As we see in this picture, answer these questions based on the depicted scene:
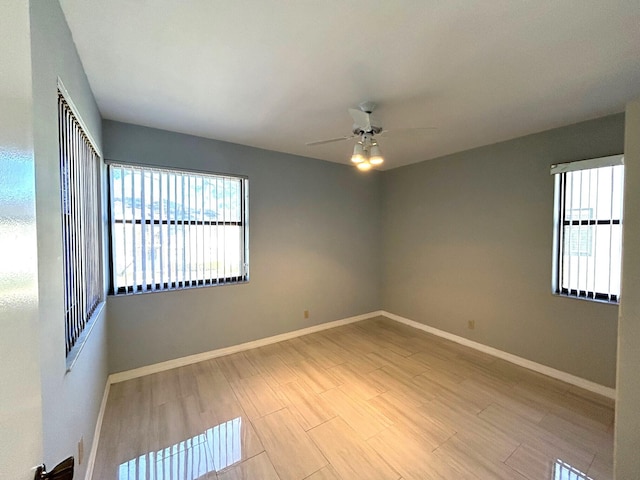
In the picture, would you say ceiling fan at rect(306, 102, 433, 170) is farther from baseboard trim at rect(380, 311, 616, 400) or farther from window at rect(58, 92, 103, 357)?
baseboard trim at rect(380, 311, 616, 400)

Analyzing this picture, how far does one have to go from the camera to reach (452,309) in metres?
3.76

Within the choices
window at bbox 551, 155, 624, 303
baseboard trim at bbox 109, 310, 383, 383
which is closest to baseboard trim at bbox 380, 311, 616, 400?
window at bbox 551, 155, 624, 303

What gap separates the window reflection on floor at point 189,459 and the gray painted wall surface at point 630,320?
2233 millimetres

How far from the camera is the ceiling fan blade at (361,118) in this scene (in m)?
2.12

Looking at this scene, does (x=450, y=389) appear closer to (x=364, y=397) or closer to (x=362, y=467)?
(x=364, y=397)

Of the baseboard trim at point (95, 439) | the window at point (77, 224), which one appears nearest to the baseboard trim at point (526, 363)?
the baseboard trim at point (95, 439)

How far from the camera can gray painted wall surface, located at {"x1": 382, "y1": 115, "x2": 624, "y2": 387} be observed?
264cm

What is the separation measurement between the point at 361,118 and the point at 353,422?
98.6 inches

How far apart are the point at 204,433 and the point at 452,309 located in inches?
130

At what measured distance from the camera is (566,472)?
5.65 feet

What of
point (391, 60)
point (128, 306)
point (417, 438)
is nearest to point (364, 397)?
point (417, 438)

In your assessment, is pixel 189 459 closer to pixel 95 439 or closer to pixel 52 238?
pixel 95 439

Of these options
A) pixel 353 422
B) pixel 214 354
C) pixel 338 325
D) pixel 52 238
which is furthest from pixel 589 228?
pixel 214 354

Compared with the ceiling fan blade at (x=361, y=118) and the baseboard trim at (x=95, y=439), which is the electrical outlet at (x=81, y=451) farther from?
the ceiling fan blade at (x=361, y=118)
